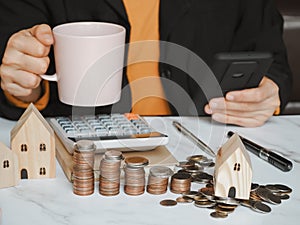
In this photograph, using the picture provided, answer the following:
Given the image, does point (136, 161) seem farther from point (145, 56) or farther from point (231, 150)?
point (145, 56)

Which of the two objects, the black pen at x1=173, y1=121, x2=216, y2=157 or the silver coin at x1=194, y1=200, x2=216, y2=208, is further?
the black pen at x1=173, y1=121, x2=216, y2=157

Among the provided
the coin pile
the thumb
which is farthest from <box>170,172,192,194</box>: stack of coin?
the thumb

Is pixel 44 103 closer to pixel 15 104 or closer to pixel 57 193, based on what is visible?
pixel 15 104

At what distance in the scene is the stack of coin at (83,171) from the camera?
0.90 meters

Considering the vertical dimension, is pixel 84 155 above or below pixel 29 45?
below

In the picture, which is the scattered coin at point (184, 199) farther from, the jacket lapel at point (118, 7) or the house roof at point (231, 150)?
the jacket lapel at point (118, 7)

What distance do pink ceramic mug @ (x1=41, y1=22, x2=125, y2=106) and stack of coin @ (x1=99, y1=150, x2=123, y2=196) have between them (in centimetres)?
12

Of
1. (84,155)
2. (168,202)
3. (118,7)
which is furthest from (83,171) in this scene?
(118,7)

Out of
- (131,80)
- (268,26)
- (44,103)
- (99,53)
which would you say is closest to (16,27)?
(44,103)

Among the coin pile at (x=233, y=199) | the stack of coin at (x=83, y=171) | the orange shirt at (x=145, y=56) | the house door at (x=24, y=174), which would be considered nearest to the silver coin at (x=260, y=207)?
the coin pile at (x=233, y=199)

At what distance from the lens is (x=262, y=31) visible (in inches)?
62.0

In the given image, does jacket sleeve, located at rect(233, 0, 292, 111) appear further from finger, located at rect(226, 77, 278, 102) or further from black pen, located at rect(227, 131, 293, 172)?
black pen, located at rect(227, 131, 293, 172)

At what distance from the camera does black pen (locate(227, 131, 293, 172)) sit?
1.01 m

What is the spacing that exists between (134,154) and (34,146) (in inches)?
6.6
